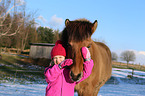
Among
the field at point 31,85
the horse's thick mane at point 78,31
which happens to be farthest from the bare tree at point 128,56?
the horse's thick mane at point 78,31

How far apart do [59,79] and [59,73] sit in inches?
6.0

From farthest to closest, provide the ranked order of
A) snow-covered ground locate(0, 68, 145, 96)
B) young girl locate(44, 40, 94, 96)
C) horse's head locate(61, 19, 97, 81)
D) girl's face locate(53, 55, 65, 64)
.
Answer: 1. snow-covered ground locate(0, 68, 145, 96)
2. girl's face locate(53, 55, 65, 64)
3. young girl locate(44, 40, 94, 96)
4. horse's head locate(61, 19, 97, 81)

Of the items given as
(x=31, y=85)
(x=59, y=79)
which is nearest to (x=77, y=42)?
(x=59, y=79)

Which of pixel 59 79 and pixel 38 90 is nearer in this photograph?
pixel 59 79

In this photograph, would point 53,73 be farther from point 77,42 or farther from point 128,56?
point 128,56

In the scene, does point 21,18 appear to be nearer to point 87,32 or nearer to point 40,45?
point 40,45

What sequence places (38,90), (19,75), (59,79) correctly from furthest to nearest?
(19,75) → (38,90) → (59,79)

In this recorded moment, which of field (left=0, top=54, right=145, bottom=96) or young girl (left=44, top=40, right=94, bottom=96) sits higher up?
young girl (left=44, top=40, right=94, bottom=96)

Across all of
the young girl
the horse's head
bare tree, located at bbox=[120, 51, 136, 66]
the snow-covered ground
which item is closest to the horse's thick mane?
the horse's head

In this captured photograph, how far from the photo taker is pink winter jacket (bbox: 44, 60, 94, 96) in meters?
2.12

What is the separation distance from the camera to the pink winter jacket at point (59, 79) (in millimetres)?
2125

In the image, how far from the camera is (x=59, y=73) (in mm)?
2168

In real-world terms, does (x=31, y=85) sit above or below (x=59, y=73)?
below

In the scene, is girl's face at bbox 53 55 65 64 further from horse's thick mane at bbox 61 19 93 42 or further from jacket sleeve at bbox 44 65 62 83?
horse's thick mane at bbox 61 19 93 42
